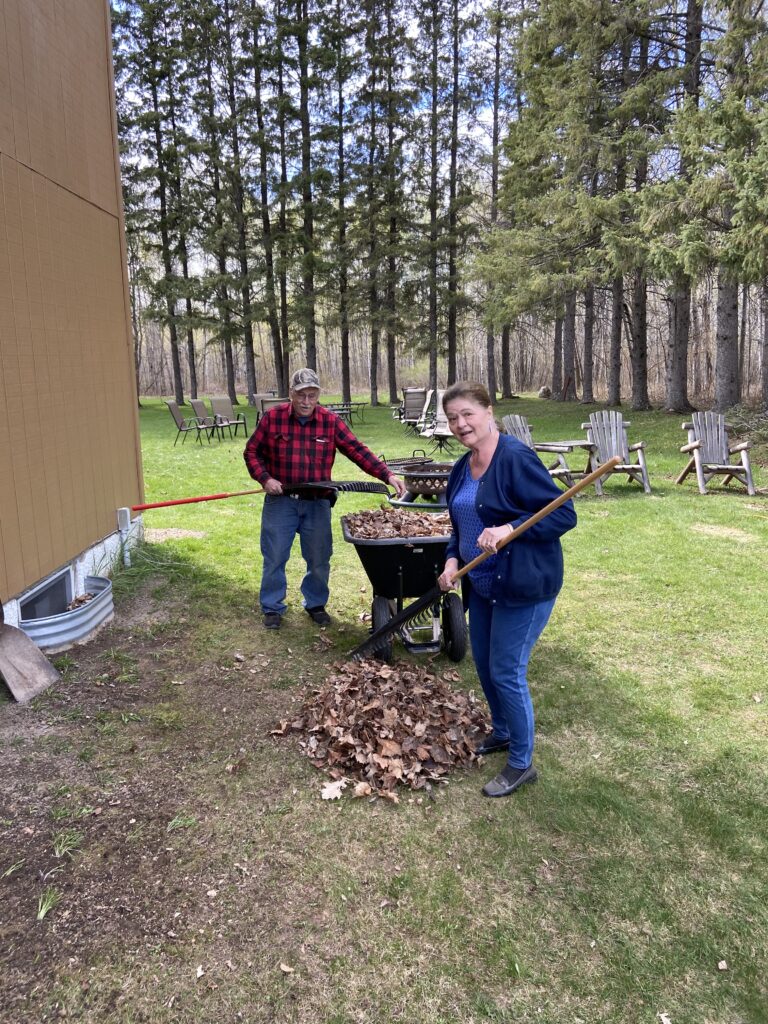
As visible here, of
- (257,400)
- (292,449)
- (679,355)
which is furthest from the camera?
(257,400)

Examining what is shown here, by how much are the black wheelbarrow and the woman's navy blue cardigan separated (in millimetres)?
1188

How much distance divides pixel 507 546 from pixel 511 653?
42cm

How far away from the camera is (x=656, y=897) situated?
2264 mm

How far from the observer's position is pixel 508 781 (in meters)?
2.81

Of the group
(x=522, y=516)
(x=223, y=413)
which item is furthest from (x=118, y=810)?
(x=223, y=413)

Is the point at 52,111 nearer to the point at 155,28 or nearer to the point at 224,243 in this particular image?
the point at 224,243

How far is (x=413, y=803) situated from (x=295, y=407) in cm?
258

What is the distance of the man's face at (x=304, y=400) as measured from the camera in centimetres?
425

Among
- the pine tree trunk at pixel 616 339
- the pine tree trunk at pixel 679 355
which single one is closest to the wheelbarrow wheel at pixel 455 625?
the pine tree trunk at pixel 679 355

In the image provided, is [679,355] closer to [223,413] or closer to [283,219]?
[223,413]

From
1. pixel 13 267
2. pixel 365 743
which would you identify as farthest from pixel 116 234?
pixel 365 743

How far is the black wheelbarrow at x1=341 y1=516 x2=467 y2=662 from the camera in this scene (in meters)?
3.77

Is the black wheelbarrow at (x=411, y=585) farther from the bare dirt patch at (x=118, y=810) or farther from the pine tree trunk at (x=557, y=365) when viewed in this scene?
the pine tree trunk at (x=557, y=365)

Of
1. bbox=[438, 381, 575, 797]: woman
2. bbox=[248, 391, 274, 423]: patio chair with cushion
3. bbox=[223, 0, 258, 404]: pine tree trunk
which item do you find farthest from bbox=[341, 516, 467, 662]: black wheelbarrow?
bbox=[223, 0, 258, 404]: pine tree trunk
